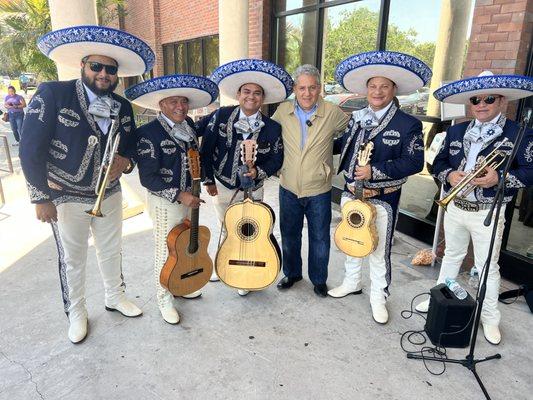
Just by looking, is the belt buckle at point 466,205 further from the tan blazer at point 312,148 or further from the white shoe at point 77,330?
the white shoe at point 77,330

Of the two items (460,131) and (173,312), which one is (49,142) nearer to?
(173,312)

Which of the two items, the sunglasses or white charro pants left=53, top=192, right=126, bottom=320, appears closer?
the sunglasses

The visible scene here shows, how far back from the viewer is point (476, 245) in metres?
2.79

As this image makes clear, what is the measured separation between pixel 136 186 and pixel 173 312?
411cm

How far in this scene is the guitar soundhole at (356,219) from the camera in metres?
2.85

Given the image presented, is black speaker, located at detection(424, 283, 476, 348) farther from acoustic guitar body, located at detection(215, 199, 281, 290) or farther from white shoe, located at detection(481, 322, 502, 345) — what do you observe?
acoustic guitar body, located at detection(215, 199, 281, 290)

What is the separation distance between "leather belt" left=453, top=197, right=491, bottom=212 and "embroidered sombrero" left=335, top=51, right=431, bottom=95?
89cm

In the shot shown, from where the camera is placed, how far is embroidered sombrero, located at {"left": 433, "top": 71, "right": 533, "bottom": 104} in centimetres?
237

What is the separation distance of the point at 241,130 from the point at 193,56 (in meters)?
9.02

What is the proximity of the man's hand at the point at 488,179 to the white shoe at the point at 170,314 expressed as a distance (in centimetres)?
236

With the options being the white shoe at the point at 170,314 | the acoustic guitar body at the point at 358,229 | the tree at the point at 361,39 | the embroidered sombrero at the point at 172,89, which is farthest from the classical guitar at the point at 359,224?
the tree at the point at 361,39

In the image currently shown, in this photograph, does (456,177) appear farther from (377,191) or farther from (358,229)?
(358,229)

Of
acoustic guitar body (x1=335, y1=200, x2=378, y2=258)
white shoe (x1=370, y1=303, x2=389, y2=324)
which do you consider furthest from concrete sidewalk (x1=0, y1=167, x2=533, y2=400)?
acoustic guitar body (x1=335, y1=200, x2=378, y2=258)

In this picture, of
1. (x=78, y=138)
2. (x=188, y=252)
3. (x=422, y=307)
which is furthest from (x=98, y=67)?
(x=422, y=307)
